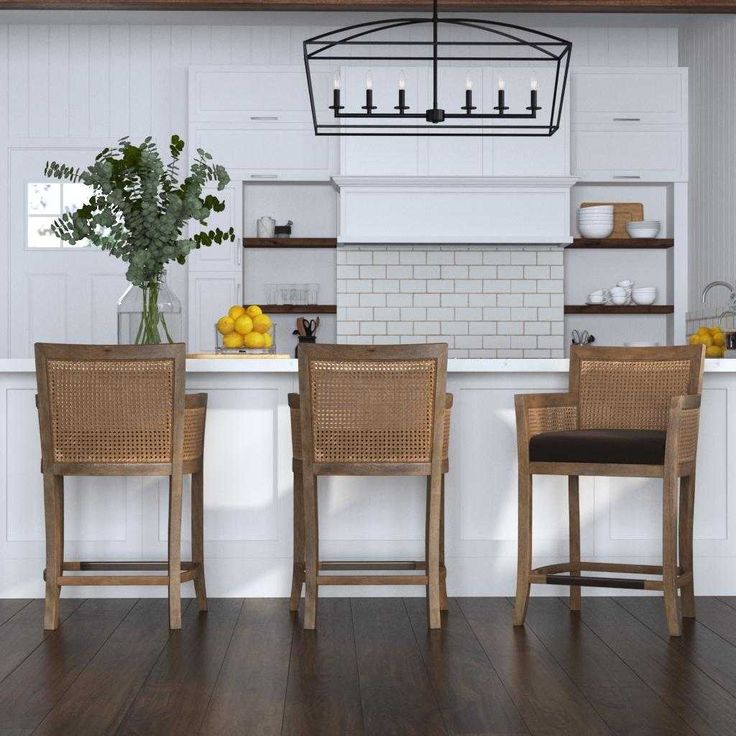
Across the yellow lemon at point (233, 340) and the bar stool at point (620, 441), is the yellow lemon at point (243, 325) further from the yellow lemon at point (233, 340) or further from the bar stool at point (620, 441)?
the bar stool at point (620, 441)

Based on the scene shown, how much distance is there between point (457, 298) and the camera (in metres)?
6.31

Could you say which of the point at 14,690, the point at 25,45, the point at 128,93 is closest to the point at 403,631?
the point at 14,690

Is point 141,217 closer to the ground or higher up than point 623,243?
closer to the ground

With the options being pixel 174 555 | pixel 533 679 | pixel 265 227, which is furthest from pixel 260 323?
pixel 265 227

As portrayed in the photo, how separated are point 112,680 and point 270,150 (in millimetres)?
4179

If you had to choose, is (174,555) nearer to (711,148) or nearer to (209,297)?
(209,297)

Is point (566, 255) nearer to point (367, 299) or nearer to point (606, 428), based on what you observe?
point (367, 299)

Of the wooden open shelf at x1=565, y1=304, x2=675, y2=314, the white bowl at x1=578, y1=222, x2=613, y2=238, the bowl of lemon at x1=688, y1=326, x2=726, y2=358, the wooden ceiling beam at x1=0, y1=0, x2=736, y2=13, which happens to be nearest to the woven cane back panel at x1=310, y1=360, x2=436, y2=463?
the bowl of lemon at x1=688, y1=326, x2=726, y2=358

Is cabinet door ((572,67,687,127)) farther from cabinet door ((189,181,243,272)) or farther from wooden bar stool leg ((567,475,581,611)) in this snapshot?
wooden bar stool leg ((567,475,581,611))

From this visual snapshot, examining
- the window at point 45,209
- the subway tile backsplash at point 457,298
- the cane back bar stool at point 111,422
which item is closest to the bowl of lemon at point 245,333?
the cane back bar stool at point 111,422

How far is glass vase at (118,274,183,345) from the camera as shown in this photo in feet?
11.8

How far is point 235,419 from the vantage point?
3666 millimetres

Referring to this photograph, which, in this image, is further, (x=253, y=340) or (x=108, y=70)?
(x=108, y=70)

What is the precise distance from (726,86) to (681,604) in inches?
134
